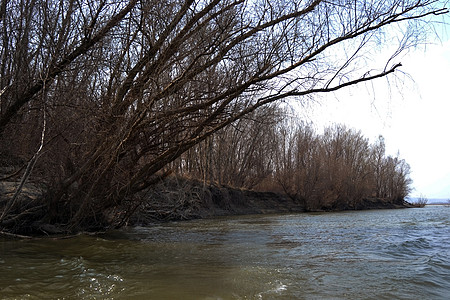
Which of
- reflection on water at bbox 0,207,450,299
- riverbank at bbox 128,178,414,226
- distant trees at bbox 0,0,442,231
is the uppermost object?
distant trees at bbox 0,0,442,231

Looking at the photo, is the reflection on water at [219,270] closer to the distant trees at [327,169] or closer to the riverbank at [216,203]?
the riverbank at [216,203]

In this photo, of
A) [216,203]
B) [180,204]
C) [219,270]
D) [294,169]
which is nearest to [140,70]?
[219,270]

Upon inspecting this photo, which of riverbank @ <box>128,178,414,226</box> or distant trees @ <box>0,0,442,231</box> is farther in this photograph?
riverbank @ <box>128,178,414,226</box>

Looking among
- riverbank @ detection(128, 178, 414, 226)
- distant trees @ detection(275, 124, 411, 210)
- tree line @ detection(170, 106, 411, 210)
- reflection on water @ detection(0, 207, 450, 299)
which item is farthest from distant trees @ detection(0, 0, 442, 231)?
distant trees @ detection(275, 124, 411, 210)

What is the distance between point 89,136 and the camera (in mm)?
8930

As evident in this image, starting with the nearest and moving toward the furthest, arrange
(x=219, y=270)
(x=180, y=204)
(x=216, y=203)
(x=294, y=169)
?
(x=219, y=270) → (x=180, y=204) → (x=216, y=203) → (x=294, y=169)

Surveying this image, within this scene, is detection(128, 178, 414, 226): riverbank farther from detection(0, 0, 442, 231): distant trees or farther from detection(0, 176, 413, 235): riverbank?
detection(0, 0, 442, 231): distant trees

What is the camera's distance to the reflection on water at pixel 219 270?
4.55m

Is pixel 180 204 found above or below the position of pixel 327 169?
below

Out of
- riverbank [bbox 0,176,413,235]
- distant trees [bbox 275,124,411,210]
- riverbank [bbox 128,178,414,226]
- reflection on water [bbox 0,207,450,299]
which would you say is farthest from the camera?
distant trees [bbox 275,124,411,210]

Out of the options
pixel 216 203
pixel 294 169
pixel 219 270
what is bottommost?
pixel 219 270

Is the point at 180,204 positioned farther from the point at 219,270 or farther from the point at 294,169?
the point at 294,169

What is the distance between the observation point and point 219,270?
5809 millimetres

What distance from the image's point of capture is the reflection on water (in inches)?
179
